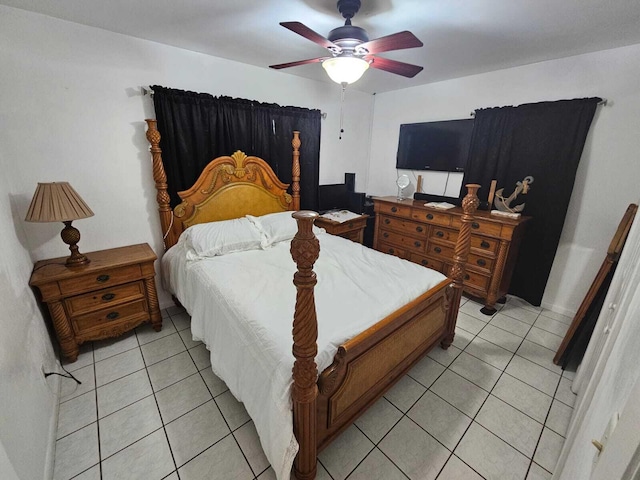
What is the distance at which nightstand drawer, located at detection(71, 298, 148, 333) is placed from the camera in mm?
1983

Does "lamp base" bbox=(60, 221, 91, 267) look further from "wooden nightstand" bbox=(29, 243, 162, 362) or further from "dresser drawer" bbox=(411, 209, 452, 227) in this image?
"dresser drawer" bbox=(411, 209, 452, 227)

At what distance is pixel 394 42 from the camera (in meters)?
1.38

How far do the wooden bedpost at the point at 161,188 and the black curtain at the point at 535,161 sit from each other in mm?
3107

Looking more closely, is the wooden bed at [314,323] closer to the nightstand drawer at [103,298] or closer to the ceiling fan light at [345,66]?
the nightstand drawer at [103,298]

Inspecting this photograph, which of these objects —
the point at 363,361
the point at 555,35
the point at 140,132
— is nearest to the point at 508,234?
the point at 555,35

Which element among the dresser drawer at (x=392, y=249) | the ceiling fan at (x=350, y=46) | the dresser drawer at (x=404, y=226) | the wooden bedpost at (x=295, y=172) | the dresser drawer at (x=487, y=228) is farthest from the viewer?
the dresser drawer at (x=392, y=249)

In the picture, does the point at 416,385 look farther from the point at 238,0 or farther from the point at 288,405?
the point at 238,0

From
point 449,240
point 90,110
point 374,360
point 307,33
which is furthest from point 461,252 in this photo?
point 90,110

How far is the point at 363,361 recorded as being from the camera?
137 centimetres

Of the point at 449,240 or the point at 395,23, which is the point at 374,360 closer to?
the point at 449,240

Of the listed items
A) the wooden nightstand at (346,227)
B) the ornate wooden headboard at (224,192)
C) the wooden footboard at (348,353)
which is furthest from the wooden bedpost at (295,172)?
the wooden footboard at (348,353)

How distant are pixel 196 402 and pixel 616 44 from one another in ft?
13.1

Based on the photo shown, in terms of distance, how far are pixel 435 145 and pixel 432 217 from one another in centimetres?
95

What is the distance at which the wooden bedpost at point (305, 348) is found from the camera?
89 cm
